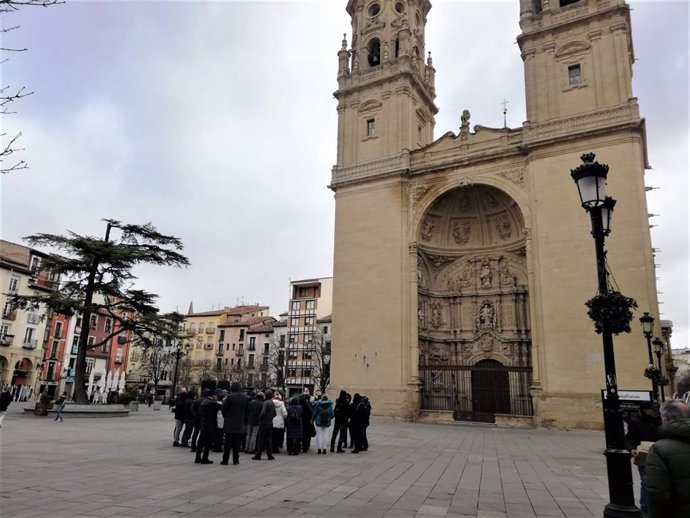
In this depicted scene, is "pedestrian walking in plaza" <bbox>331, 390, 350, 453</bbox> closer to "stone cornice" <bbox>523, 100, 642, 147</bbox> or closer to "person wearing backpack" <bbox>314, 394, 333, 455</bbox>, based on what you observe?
"person wearing backpack" <bbox>314, 394, 333, 455</bbox>

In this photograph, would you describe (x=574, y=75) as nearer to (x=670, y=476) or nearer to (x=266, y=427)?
(x=266, y=427)

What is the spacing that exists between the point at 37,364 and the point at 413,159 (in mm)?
34682

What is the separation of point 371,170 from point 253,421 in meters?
21.0

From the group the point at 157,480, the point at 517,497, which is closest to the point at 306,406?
the point at 157,480

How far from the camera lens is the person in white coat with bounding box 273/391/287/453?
1093 centimetres

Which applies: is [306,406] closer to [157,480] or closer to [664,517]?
[157,480]

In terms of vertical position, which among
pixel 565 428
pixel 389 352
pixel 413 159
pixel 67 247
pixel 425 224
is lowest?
pixel 565 428

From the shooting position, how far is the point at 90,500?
602cm

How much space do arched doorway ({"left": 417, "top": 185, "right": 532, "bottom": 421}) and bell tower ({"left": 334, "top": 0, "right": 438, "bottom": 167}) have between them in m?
5.54

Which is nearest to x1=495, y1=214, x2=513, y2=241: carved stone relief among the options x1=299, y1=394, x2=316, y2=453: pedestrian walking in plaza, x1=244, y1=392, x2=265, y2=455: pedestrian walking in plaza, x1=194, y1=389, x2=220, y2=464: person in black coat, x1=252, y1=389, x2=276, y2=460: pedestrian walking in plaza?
x1=299, y1=394, x2=316, y2=453: pedestrian walking in plaza

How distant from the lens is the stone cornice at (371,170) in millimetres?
28109

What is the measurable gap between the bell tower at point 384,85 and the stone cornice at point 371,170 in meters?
0.48

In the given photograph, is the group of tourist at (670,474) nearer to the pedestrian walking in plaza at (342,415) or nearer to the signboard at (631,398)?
the pedestrian walking in plaza at (342,415)

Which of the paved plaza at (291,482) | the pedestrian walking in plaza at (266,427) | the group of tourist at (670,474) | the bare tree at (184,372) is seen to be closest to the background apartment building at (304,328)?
the bare tree at (184,372)
